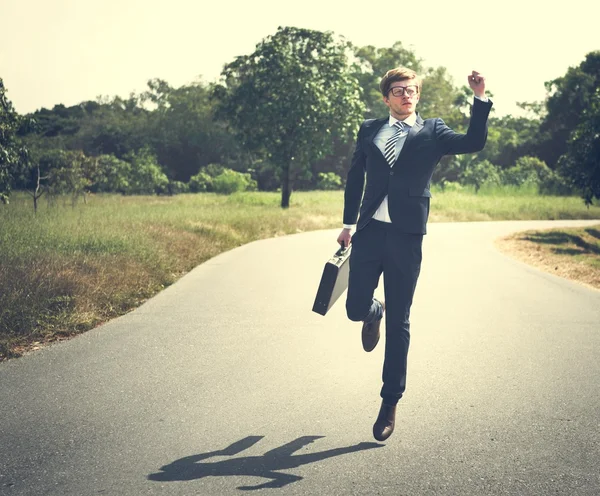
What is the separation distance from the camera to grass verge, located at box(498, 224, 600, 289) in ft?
41.3

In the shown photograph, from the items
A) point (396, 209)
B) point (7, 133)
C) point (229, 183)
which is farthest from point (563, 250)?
point (229, 183)

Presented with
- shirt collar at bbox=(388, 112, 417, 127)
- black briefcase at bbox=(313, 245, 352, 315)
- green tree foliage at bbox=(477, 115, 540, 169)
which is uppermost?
green tree foliage at bbox=(477, 115, 540, 169)

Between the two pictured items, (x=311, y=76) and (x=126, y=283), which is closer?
(x=126, y=283)

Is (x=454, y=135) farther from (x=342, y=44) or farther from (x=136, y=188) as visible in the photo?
(x=136, y=188)

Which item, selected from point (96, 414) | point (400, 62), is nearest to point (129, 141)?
point (400, 62)

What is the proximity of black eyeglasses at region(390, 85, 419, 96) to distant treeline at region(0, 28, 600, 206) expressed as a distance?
9.42 metres

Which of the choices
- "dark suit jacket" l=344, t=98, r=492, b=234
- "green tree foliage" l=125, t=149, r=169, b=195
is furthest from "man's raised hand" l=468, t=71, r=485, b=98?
"green tree foliage" l=125, t=149, r=169, b=195

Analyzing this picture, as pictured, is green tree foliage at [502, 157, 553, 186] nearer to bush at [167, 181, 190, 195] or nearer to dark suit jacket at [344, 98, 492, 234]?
bush at [167, 181, 190, 195]

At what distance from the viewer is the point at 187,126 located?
60.4 metres

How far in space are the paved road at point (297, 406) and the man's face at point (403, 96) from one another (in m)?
1.95

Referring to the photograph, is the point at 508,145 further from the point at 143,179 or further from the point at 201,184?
the point at 143,179

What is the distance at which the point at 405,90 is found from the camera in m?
4.10

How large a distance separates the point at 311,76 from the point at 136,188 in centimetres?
1716

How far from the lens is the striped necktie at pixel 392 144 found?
417 centimetres
